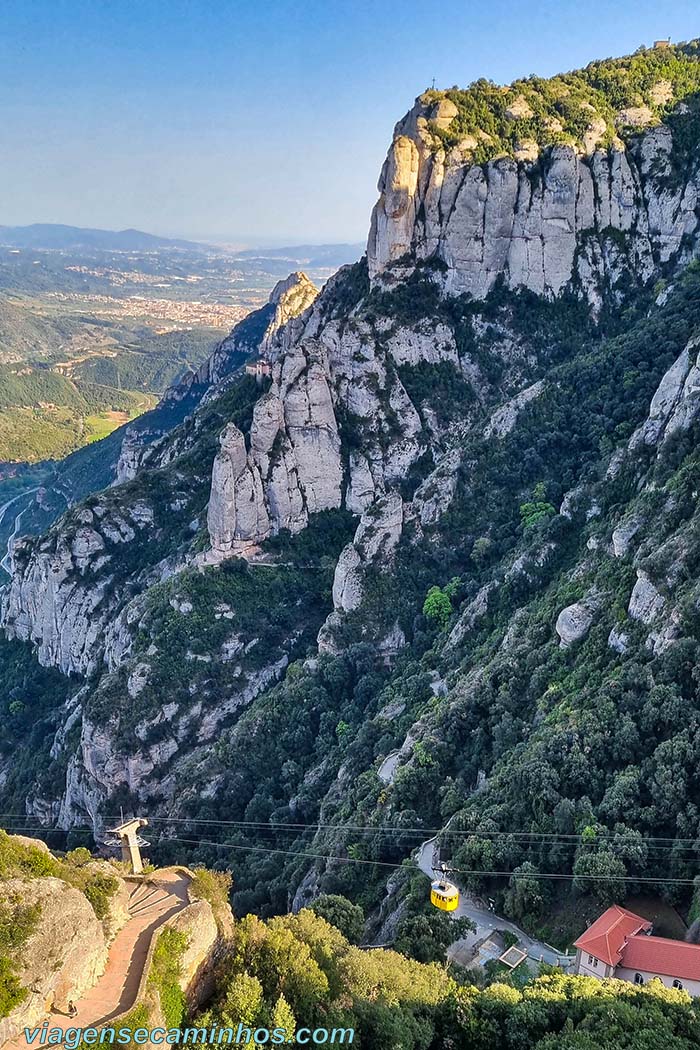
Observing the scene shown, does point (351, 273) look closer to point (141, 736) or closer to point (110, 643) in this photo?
point (110, 643)

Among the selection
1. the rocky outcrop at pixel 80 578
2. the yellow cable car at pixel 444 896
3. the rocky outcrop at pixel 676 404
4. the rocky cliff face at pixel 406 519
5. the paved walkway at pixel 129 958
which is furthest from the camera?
the rocky outcrop at pixel 80 578

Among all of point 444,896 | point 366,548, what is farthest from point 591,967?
point 366,548

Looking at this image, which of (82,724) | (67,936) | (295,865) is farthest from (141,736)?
(67,936)

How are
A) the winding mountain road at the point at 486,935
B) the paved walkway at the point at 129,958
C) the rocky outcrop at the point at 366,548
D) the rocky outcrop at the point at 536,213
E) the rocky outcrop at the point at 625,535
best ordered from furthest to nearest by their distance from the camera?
1. the rocky outcrop at the point at 536,213
2. the rocky outcrop at the point at 366,548
3. the rocky outcrop at the point at 625,535
4. the winding mountain road at the point at 486,935
5. the paved walkway at the point at 129,958

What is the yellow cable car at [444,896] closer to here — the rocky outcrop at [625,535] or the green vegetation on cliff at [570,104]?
the rocky outcrop at [625,535]

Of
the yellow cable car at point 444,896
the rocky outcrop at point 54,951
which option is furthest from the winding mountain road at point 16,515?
the rocky outcrop at point 54,951

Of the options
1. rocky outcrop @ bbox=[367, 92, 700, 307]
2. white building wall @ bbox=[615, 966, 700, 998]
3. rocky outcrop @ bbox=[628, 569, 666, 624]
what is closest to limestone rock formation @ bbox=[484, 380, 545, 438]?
rocky outcrop @ bbox=[367, 92, 700, 307]
